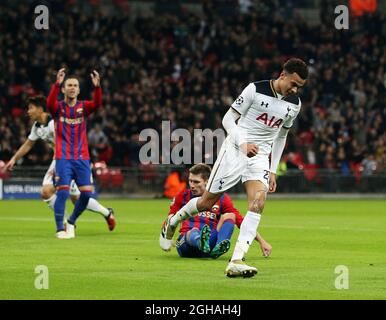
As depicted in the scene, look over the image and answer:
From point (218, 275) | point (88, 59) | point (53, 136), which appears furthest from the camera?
point (88, 59)

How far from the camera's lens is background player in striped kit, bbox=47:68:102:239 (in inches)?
619

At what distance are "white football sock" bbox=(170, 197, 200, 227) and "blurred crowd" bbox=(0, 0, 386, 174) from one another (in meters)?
19.2

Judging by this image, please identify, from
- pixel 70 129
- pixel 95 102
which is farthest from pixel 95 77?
pixel 70 129

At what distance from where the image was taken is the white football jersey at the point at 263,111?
35.3 ft

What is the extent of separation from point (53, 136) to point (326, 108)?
21.9 meters

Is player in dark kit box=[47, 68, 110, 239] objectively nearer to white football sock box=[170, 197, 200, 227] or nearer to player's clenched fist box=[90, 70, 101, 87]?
player's clenched fist box=[90, 70, 101, 87]

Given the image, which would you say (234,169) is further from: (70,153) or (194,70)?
(194,70)

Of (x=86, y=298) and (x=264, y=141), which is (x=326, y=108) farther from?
(x=86, y=298)

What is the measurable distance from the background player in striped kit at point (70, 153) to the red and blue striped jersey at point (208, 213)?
3754mm

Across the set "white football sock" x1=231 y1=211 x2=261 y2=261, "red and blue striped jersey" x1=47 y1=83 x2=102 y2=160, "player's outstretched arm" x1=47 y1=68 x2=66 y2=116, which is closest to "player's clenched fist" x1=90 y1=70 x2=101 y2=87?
"player's outstretched arm" x1=47 y1=68 x2=66 y2=116

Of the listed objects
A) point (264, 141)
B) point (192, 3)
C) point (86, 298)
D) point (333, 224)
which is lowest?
point (333, 224)

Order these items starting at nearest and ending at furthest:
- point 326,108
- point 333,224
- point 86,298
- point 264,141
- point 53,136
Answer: point 86,298 → point 264,141 → point 53,136 → point 333,224 → point 326,108
